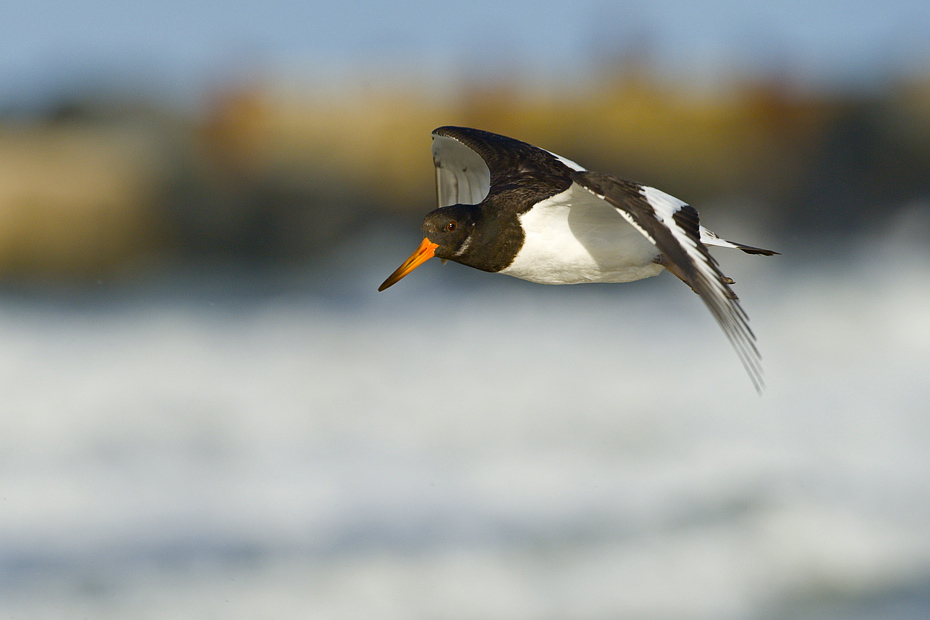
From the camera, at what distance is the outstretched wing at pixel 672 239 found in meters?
4.73

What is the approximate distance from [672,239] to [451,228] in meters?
1.33

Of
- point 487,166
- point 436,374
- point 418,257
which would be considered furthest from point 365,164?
point 418,257

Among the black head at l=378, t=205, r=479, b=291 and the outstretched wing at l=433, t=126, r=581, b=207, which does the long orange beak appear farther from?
the outstretched wing at l=433, t=126, r=581, b=207

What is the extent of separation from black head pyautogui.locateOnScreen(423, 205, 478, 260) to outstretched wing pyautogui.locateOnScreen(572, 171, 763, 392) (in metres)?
0.88

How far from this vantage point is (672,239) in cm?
491

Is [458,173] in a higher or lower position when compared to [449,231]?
lower

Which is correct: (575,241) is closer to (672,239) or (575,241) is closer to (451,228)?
(451,228)

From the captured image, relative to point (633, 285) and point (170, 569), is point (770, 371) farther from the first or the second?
point (170, 569)

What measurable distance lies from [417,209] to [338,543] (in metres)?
8.36

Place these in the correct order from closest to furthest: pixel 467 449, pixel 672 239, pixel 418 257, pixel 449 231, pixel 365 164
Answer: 1. pixel 672 239
2. pixel 449 231
3. pixel 418 257
4. pixel 467 449
5. pixel 365 164

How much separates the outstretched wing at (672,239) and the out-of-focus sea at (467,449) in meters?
5.90

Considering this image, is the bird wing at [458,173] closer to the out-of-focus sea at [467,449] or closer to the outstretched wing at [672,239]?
the outstretched wing at [672,239]

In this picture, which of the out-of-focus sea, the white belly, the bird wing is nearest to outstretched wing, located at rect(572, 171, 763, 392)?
the white belly

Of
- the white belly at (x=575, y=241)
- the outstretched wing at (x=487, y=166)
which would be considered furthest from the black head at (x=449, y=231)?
the outstretched wing at (x=487, y=166)
